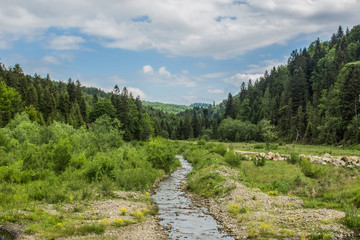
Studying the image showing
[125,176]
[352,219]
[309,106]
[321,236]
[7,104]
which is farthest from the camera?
[309,106]

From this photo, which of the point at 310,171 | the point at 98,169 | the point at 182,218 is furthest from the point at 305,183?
the point at 98,169

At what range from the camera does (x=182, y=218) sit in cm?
2377

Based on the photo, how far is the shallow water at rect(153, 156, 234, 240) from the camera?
20.0 m

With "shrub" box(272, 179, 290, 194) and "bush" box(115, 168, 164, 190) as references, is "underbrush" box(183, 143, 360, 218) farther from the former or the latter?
"bush" box(115, 168, 164, 190)

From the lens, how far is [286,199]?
25.5 meters

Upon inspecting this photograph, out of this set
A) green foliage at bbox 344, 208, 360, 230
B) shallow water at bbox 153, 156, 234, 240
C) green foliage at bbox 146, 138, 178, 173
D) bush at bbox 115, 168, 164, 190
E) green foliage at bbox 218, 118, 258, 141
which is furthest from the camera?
green foliage at bbox 218, 118, 258, 141

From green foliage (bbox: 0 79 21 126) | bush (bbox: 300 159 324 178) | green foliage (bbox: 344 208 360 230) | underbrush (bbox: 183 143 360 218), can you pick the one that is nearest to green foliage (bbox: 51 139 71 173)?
underbrush (bbox: 183 143 360 218)

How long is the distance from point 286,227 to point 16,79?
102 m

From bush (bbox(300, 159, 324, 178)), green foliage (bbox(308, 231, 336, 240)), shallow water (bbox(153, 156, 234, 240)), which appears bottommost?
shallow water (bbox(153, 156, 234, 240))

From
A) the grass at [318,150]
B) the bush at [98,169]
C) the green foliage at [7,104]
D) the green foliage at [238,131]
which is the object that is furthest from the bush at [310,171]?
the green foliage at [238,131]

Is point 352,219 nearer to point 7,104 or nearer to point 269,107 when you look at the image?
point 7,104

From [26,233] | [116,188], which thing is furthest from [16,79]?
[26,233]

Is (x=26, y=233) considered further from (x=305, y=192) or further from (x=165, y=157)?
(x=165, y=157)

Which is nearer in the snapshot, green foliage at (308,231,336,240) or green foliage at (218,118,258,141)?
green foliage at (308,231,336,240)
